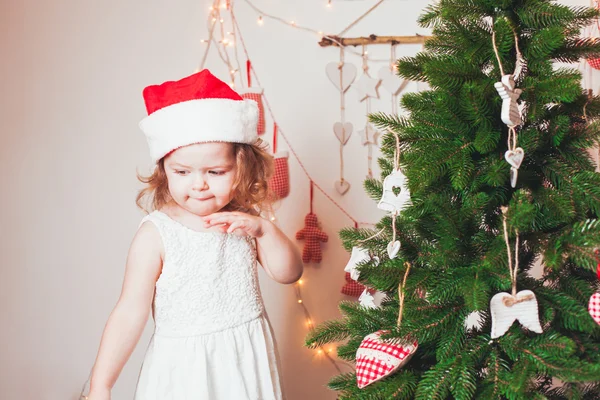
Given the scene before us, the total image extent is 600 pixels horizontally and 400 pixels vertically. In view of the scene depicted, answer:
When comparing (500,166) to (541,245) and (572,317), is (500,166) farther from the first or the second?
(572,317)

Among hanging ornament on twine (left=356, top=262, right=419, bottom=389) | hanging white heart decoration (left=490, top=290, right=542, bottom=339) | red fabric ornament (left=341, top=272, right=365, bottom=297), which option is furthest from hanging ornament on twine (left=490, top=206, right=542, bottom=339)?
red fabric ornament (left=341, top=272, right=365, bottom=297)

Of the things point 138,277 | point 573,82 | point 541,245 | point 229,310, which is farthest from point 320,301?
point 573,82

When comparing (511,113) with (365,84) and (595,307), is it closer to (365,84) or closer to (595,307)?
(595,307)

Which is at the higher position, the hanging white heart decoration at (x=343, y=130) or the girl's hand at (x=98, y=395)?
the hanging white heart decoration at (x=343, y=130)

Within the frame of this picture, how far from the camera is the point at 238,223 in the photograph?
1.18 m

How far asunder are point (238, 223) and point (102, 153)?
79 centimetres

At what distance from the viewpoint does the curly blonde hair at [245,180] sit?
3.95ft

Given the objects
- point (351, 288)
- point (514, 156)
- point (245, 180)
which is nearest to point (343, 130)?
point (351, 288)

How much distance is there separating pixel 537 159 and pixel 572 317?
0.25 meters

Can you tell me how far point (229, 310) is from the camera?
119 cm

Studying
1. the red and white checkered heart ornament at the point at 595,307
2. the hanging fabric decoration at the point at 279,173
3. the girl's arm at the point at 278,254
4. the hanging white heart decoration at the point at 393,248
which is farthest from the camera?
the hanging fabric decoration at the point at 279,173

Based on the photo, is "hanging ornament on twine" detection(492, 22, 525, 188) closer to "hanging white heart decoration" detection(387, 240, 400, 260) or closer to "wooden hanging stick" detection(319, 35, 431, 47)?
"hanging white heart decoration" detection(387, 240, 400, 260)

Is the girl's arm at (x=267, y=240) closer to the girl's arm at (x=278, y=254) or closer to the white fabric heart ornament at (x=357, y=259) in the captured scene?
the girl's arm at (x=278, y=254)

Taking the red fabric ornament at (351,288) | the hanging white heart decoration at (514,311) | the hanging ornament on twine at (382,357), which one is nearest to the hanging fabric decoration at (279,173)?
the red fabric ornament at (351,288)
